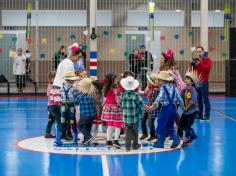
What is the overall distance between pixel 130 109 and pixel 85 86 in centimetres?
86

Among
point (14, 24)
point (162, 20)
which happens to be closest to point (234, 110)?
point (162, 20)

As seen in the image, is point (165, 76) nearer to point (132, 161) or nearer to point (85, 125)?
point (85, 125)

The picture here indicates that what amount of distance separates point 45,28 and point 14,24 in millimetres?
2885

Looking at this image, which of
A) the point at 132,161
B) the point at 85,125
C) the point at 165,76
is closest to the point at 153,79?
the point at 165,76

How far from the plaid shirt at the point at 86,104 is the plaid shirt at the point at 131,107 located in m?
0.53

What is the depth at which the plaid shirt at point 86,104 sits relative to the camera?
938 centimetres

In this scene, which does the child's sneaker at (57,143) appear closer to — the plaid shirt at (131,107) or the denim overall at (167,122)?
the plaid shirt at (131,107)

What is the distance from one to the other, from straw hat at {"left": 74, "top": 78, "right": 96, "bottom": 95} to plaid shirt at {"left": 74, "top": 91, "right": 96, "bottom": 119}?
0.07 meters

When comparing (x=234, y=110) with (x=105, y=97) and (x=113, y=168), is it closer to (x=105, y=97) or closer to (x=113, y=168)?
(x=105, y=97)

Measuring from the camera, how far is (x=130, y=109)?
360 inches

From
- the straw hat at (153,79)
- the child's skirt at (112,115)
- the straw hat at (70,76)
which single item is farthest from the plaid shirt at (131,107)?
the straw hat at (70,76)

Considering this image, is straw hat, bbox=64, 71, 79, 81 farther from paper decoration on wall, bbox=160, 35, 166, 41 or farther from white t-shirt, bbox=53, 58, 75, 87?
paper decoration on wall, bbox=160, 35, 166, 41

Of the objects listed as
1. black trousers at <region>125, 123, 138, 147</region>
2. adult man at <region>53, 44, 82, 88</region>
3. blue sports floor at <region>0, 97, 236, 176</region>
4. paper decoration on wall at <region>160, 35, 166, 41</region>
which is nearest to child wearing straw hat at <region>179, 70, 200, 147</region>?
blue sports floor at <region>0, 97, 236, 176</region>

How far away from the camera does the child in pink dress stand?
9.35 meters
